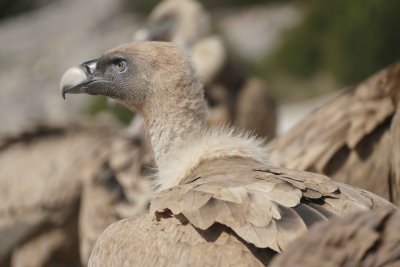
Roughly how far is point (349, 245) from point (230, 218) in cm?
82

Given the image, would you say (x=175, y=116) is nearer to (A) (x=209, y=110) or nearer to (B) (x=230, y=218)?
(B) (x=230, y=218)

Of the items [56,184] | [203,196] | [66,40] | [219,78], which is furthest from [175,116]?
[66,40]

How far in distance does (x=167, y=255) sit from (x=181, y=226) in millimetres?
143

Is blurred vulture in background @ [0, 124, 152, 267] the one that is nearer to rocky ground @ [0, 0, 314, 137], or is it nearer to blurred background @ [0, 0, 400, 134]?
blurred background @ [0, 0, 400, 134]

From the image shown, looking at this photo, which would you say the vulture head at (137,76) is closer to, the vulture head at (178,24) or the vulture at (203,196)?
the vulture at (203,196)

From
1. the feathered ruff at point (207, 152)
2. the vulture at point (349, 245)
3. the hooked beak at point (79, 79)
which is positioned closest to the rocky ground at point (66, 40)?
the hooked beak at point (79, 79)

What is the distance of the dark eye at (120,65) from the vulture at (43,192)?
3.41m

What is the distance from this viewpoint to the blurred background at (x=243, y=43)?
66.7ft

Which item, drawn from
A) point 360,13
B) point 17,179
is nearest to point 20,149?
point 17,179

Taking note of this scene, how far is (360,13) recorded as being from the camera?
20938 mm

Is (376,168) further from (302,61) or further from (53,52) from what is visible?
(53,52)

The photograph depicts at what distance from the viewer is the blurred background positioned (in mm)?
20344

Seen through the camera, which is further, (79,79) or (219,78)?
(219,78)

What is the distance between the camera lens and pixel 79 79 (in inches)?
250
